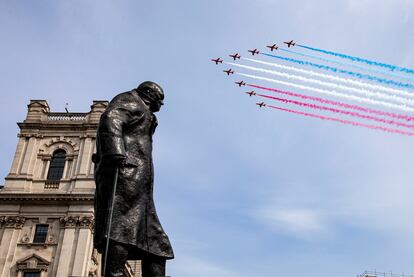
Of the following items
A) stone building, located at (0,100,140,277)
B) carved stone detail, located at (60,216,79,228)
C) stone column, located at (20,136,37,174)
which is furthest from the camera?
stone column, located at (20,136,37,174)

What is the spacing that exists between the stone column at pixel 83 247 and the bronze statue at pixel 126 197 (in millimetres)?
28247

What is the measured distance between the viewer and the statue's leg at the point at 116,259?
5.19m

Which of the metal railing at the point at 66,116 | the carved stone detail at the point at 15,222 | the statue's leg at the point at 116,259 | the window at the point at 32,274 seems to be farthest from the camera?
the metal railing at the point at 66,116

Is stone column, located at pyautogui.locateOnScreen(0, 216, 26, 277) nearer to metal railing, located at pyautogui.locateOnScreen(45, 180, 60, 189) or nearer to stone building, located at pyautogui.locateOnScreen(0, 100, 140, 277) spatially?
stone building, located at pyautogui.locateOnScreen(0, 100, 140, 277)

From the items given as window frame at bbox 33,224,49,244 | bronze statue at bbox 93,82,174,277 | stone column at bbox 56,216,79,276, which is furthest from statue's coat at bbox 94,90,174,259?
window frame at bbox 33,224,49,244

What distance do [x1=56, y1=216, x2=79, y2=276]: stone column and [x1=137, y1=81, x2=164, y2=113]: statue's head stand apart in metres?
29.2

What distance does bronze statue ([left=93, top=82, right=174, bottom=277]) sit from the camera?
210 inches

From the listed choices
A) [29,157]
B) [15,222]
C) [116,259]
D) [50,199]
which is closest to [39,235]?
[15,222]

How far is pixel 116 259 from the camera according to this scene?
525 cm

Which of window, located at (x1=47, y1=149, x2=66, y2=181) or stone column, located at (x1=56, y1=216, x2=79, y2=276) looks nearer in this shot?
stone column, located at (x1=56, y1=216, x2=79, y2=276)

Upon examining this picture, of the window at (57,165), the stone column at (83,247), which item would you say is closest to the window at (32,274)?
the stone column at (83,247)

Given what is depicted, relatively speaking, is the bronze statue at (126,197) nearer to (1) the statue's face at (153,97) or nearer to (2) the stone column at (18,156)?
(1) the statue's face at (153,97)

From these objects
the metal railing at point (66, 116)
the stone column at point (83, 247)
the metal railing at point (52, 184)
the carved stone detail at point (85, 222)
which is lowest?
the stone column at point (83, 247)

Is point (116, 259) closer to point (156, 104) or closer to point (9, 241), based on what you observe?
point (156, 104)
